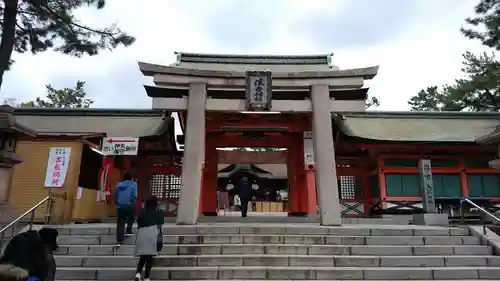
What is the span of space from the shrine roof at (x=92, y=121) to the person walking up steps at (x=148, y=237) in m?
7.55

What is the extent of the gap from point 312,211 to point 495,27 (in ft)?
33.0

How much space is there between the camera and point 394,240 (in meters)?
7.02

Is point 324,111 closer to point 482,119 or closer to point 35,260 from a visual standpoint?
point 35,260

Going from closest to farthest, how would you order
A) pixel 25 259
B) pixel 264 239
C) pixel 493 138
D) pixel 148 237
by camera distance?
pixel 25 259, pixel 148 237, pixel 264 239, pixel 493 138

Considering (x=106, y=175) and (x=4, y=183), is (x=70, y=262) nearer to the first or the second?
(x=4, y=183)

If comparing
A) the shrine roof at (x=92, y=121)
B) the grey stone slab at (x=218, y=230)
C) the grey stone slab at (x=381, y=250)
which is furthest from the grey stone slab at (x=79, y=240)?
the shrine roof at (x=92, y=121)

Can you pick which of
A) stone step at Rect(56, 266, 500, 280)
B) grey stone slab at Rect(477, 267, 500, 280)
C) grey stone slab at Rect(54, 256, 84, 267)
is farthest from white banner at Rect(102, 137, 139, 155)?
grey stone slab at Rect(477, 267, 500, 280)

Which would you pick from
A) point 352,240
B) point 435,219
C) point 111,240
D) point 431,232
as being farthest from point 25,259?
point 435,219

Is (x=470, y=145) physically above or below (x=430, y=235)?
above

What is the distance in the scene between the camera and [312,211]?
12.8 meters

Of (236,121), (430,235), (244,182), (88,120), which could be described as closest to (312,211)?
(244,182)

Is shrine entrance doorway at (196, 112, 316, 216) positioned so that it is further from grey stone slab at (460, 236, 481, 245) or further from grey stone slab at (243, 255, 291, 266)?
grey stone slab at (243, 255, 291, 266)

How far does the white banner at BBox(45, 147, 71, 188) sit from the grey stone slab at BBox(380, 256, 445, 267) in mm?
8032

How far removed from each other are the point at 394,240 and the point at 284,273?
8.59 ft
